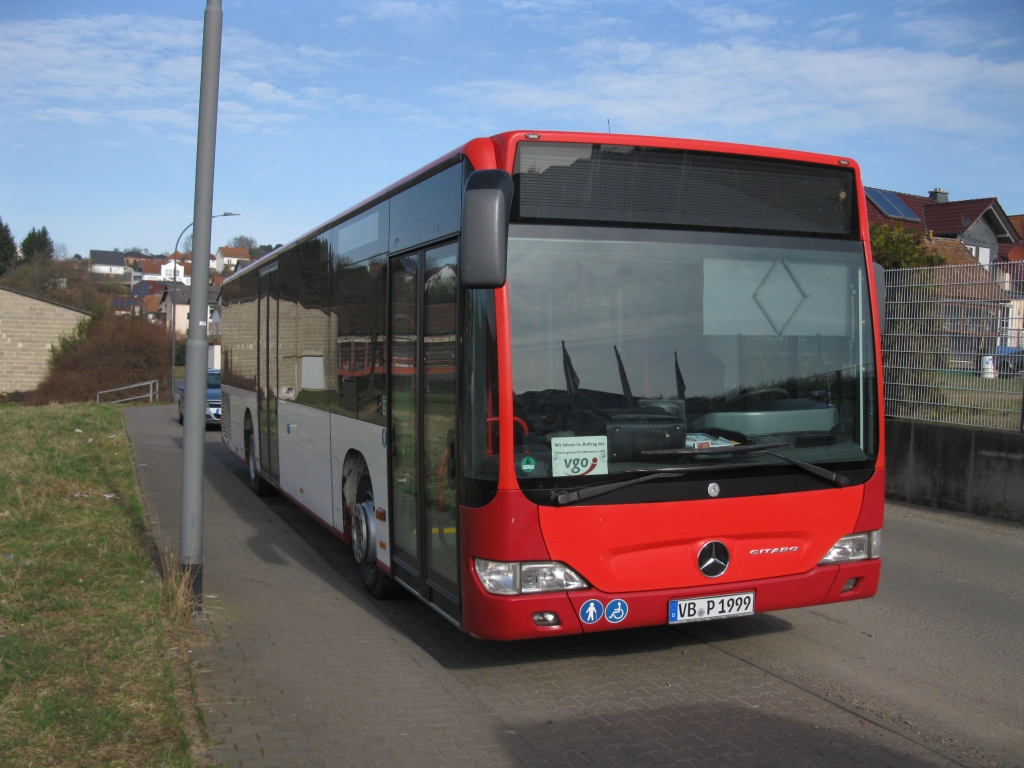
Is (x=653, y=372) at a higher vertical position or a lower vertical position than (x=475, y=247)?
lower

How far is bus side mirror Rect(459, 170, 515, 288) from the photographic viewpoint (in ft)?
14.3

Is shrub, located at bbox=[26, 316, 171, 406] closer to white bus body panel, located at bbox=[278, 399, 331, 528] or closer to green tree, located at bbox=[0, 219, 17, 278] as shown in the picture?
white bus body panel, located at bbox=[278, 399, 331, 528]

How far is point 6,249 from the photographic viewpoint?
116 m

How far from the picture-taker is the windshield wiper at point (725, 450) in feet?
15.9

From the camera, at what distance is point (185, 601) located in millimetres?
6191

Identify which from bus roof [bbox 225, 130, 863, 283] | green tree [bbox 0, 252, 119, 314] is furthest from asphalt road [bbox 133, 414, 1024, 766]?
green tree [bbox 0, 252, 119, 314]

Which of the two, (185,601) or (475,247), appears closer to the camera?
(475,247)

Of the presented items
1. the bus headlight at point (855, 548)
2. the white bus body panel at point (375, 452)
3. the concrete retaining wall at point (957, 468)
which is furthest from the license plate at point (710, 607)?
the concrete retaining wall at point (957, 468)

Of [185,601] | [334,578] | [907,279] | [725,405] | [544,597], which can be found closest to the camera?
[544,597]

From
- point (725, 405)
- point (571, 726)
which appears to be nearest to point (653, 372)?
point (725, 405)

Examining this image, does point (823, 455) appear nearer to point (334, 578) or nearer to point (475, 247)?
point (475, 247)

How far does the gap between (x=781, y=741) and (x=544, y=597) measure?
128cm

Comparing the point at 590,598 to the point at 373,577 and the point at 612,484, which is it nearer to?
the point at 612,484

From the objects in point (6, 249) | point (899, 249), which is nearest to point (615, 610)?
point (899, 249)
